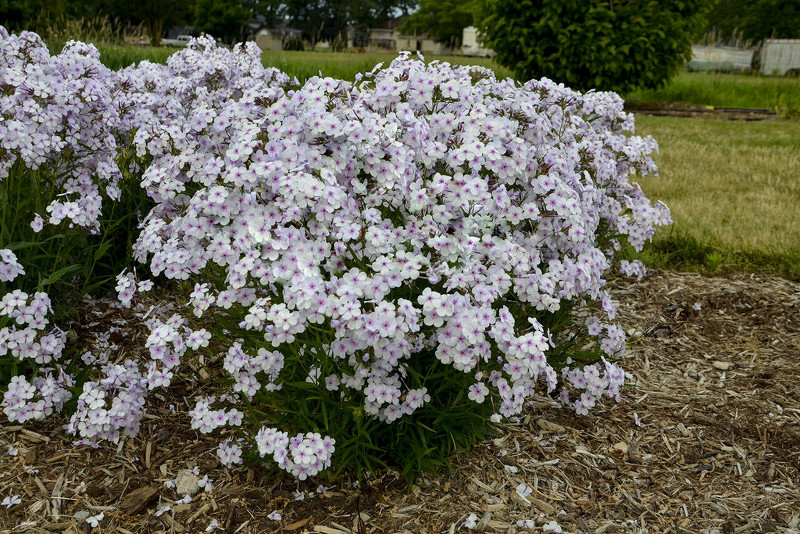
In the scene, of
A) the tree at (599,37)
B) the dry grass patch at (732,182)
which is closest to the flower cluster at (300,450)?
the dry grass patch at (732,182)

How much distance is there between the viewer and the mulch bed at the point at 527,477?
7.55 feet

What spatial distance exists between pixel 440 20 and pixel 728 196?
1926 inches

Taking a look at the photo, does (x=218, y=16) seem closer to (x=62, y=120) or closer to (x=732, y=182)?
(x=732, y=182)

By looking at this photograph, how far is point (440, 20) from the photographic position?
51.7 m

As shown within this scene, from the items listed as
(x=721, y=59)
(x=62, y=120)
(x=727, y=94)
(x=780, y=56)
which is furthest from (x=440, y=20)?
(x=62, y=120)

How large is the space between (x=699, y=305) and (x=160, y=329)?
2912mm

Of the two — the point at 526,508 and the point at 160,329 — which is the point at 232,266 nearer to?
the point at 160,329

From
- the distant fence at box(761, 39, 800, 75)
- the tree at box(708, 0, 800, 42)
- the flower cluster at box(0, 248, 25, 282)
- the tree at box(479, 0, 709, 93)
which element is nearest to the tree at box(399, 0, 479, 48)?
the tree at box(708, 0, 800, 42)

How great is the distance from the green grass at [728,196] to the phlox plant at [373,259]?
2.15 m

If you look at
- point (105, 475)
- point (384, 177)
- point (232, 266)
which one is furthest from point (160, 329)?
point (384, 177)

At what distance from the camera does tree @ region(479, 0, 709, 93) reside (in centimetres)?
1124

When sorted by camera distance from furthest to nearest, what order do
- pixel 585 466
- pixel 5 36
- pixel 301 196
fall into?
pixel 5 36 < pixel 585 466 < pixel 301 196

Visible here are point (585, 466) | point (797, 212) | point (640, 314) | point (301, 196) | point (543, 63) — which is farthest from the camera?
point (543, 63)

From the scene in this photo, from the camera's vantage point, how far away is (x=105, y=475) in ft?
8.20
